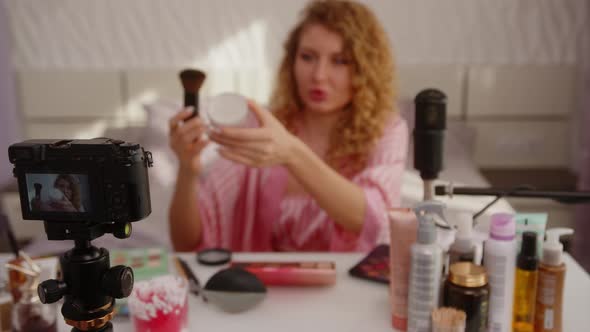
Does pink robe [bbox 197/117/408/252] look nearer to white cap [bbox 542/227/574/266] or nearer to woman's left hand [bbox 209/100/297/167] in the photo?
woman's left hand [bbox 209/100/297/167]

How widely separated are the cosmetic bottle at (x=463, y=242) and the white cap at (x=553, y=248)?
0.32ft

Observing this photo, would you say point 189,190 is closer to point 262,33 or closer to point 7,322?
point 7,322

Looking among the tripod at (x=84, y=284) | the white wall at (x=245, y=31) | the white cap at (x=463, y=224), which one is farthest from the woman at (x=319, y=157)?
the white wall at (x=245, y=31)

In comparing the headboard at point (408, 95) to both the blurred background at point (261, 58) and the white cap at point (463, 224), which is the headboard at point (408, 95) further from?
the white cap at point (463, 224)

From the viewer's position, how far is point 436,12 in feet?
7.45

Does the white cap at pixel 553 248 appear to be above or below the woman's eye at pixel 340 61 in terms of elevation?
below

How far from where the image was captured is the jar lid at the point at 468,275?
0.74 meters

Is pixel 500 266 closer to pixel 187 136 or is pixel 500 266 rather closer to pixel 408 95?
pixel 187 136

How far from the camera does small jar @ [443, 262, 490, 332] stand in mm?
743

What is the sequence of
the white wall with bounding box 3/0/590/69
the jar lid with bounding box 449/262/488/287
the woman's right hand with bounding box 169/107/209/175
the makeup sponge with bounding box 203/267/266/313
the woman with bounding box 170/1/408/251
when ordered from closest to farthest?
the jar lid with bounding box 449/262/488/287 < the makeup sponge with bounding box 203/267/266/313 < the woman's right hand with bounding box 169/107/209/175 < the woman with bounding box 170/1/408/251 < the white wall with bounding box 3/0/590/69

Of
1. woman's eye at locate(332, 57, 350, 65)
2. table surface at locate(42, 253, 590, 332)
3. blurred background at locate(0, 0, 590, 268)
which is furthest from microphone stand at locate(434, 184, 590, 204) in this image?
blurred background at locate(0, 0, 590, 268)

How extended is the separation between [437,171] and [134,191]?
0.47 meters

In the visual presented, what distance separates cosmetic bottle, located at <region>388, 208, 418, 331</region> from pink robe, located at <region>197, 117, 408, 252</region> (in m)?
0.39

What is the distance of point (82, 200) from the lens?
565mm
